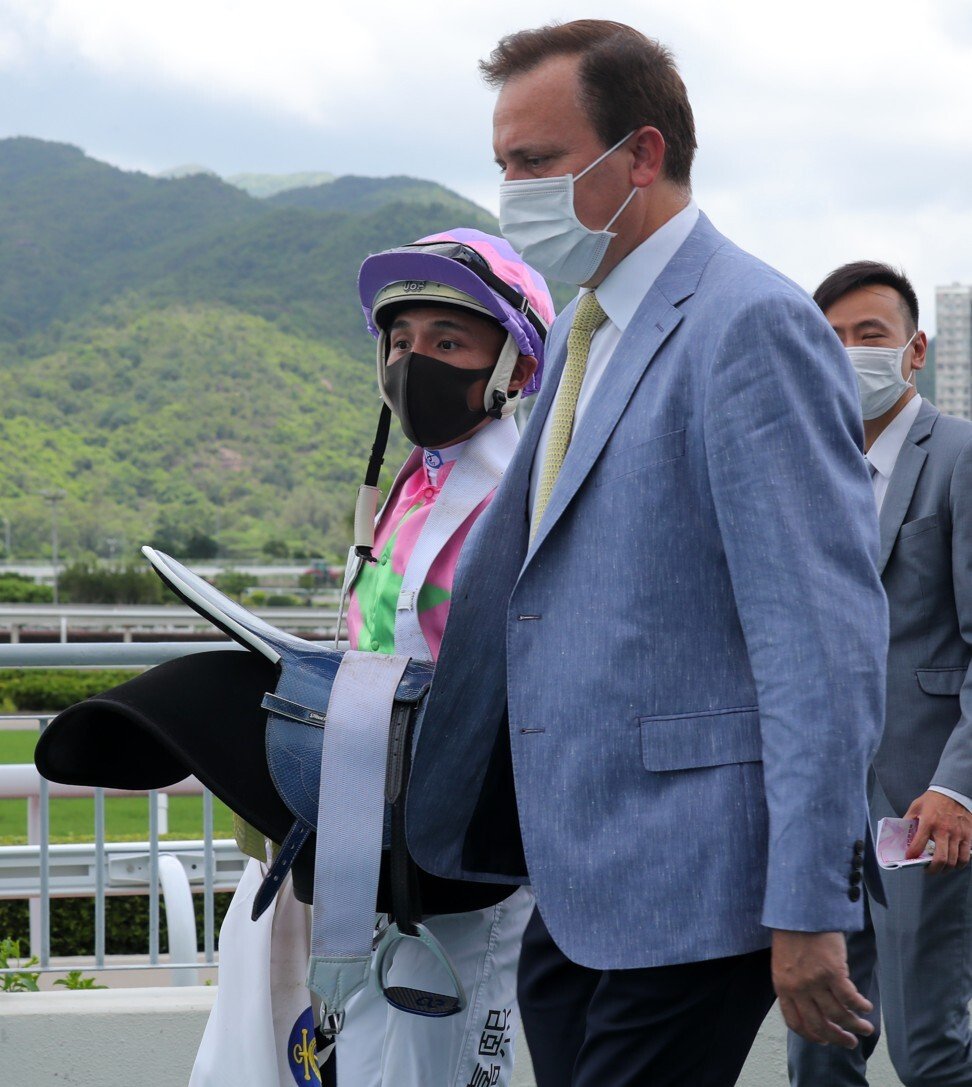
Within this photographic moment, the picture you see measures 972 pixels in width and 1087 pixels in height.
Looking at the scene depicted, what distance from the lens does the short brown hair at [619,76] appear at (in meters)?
1.98

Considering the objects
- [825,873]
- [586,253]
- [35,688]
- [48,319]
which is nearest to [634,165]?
[586,253]

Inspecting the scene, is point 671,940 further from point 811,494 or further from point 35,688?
point 35,688

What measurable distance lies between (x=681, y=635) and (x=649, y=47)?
87cm

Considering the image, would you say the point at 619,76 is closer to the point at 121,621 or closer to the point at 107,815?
the point at 107,815

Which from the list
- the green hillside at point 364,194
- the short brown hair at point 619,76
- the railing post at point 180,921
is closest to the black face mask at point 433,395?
the short brown hair at point 619,76

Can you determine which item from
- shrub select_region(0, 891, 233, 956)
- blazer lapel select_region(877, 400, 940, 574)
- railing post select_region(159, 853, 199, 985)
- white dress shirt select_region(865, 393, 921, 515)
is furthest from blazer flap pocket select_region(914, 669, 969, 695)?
shrub select_region(0, 891, 233, 956)

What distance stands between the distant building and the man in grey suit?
135 meters

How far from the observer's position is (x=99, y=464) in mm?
111812

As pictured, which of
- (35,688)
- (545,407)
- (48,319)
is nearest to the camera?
(545,407)

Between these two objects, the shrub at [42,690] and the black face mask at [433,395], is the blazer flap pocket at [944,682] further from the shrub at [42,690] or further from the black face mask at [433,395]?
the shrub at [42,690]

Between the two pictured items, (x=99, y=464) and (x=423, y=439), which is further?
(x=99, y=464)

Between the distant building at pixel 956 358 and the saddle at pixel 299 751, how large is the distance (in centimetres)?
13641

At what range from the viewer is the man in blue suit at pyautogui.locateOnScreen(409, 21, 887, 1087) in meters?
1.66

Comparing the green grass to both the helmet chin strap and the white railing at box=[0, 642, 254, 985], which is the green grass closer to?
the white railing at box=[0, 642, 254, 985]
